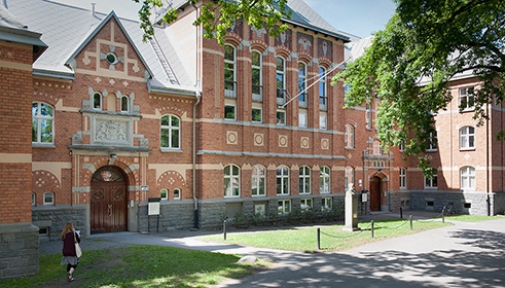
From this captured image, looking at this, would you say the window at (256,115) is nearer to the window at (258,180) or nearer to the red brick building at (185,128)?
the red brick building at (185,128)

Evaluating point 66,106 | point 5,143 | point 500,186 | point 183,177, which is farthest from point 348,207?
point 500,186

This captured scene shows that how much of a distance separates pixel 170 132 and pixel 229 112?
3.59 meters

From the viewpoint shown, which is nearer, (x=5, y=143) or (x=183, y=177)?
(x=5, y=143)

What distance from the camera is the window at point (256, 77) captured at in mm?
23953

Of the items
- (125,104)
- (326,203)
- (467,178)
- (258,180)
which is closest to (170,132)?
(125,104)

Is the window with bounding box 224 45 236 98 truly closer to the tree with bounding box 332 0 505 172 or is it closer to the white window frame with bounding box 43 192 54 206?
the tree with bounding box 332 0 505 172

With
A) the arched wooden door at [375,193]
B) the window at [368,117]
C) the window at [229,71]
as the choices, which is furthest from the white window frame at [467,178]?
the window at [229,71]

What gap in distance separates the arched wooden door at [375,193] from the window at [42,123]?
22.3 meters

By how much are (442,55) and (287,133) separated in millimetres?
12852

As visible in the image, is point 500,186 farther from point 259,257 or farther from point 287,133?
point 259,257

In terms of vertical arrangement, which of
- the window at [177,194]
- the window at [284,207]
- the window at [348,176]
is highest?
the window at [348,176]

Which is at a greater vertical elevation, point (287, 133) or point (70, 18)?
point (70, 18)

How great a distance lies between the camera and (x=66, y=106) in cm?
1750

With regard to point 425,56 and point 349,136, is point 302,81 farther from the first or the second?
point 425,56
